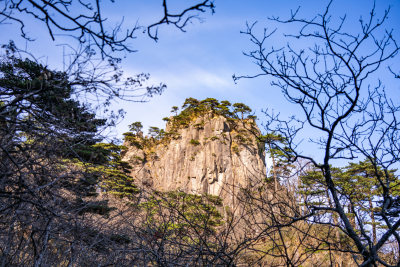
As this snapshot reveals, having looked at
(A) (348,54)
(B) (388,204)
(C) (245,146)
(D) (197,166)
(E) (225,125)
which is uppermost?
(E) (225,125)

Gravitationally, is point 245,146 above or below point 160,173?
above

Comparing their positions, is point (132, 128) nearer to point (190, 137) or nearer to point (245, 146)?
point (190, 137)

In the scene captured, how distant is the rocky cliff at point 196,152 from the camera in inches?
1185

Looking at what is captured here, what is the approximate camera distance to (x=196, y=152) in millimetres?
32156

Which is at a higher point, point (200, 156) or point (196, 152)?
point (196, 152)

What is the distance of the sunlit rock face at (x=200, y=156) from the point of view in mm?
30016

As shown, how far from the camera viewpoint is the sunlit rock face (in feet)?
98.5

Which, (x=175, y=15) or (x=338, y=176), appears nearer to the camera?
(x=175, y=15)

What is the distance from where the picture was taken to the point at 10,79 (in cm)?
268

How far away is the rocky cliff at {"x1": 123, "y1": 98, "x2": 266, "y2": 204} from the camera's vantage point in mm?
30094

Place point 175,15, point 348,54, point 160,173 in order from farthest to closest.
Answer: point 160,173 → point 348,54 → point 175,15

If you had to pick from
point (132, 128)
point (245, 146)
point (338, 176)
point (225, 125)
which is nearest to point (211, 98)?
point (225, 125)

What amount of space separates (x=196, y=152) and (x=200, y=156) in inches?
35.3

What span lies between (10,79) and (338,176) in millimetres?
18451
